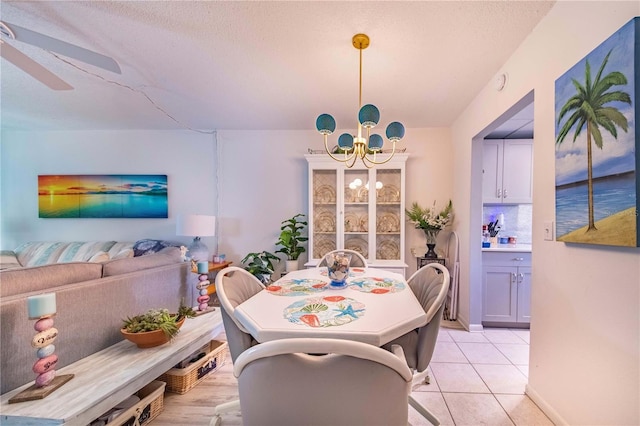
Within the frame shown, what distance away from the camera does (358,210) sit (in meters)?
3.43

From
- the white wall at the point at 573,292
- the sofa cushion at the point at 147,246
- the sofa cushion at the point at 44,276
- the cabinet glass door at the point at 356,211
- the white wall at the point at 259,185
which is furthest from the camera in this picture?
the white wall at the point at 259,185

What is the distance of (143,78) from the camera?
2.33 m

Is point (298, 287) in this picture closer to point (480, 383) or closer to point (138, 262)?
point (138, 262)

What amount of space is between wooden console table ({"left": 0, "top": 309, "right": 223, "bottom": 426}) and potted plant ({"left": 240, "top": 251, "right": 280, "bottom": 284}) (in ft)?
4.67

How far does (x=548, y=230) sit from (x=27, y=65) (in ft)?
10.5

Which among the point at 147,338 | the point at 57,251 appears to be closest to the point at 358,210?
the point at 147,338

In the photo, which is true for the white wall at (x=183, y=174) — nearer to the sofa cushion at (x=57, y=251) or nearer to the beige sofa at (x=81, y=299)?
the sofa cushion at (x=57, y=251)

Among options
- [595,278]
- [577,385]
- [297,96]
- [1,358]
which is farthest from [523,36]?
[1,358]

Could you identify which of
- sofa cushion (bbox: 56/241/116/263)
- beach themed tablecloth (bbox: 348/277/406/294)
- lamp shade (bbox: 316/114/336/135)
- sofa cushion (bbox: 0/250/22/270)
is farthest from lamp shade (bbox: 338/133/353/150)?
sofa cushion (bbox: 0/250/22/270)

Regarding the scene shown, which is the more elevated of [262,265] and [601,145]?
[601,145]

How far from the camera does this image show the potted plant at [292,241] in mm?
3318

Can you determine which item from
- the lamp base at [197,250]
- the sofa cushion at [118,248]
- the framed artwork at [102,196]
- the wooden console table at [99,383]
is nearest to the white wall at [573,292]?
the wooden console table at [99,383]

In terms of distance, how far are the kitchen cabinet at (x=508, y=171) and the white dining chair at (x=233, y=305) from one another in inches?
121

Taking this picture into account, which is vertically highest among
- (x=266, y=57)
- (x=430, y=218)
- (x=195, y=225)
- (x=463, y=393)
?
(x=266, y=57)
